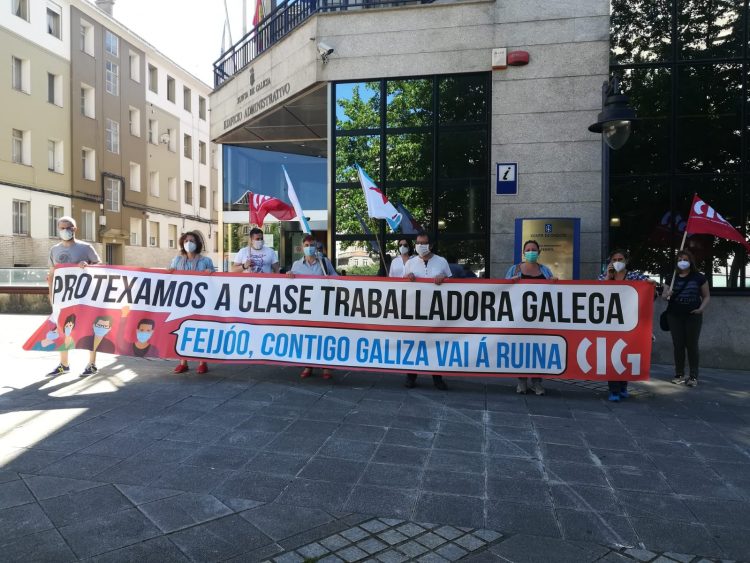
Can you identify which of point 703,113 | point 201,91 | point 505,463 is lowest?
point 505,463

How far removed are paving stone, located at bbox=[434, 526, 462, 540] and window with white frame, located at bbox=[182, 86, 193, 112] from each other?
41.7m

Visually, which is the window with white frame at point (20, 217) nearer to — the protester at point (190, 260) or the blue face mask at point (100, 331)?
the blue face mask at point (100, 331)

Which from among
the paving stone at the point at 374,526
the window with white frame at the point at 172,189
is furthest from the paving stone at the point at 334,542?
the window with white frame at the point at 172,189

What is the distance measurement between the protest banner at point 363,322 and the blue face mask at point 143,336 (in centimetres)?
1

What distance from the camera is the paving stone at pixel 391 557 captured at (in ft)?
9.32

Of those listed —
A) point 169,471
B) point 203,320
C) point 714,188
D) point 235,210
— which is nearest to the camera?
point 169,471

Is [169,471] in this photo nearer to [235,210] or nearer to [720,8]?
[720,8]

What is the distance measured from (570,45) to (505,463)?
760 cm

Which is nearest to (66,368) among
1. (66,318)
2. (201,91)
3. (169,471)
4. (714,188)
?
(66,318)

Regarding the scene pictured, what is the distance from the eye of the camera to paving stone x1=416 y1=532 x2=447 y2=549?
3.00m

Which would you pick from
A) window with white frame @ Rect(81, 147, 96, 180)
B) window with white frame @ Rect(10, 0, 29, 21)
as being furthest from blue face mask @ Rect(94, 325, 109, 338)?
window with white frame @ Rect(81, 147, 96, 180)

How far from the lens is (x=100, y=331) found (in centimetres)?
704

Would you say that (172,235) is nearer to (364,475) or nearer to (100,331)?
(100,331)

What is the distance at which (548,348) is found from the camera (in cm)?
627
